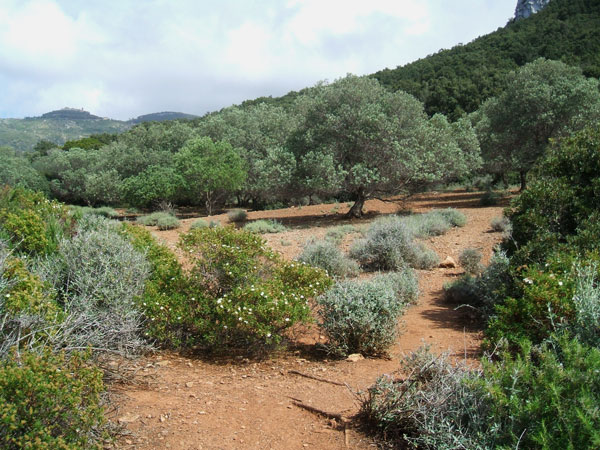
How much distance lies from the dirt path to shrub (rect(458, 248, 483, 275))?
3004 millimetres

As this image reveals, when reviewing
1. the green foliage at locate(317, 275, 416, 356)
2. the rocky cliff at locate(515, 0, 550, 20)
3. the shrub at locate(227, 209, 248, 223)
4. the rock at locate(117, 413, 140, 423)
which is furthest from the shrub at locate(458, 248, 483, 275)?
the rocky cliff at locate(515, 0, 550, 20)

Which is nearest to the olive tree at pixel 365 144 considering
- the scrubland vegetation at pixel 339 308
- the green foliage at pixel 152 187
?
the scrubland vegetation at pixel 339 308

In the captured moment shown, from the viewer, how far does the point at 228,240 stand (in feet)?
18.3

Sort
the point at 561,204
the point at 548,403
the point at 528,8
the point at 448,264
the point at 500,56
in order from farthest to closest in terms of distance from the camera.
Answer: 1. the point at 528,8
2. the point at 500,56
3. the point at 448,264
4. the point at 561,204
5. the point at 548,403

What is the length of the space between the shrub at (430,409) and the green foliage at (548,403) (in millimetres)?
125

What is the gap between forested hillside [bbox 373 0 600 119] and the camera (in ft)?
128

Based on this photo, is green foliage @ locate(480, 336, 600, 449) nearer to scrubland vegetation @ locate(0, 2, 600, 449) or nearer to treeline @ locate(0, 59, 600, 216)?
scrubland vegetation @ locate(0, 2, 600, 449)

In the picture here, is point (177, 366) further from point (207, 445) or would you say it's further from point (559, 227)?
point (559, 227)

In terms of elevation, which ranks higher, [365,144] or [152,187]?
[365,144]

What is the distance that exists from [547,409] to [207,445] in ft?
7.33

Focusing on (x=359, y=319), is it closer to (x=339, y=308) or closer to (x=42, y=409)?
(x=339, y=308)

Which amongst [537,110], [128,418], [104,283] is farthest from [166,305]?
[537,110]

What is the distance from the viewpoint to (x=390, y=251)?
9602mm

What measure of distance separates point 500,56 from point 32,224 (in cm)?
4793
